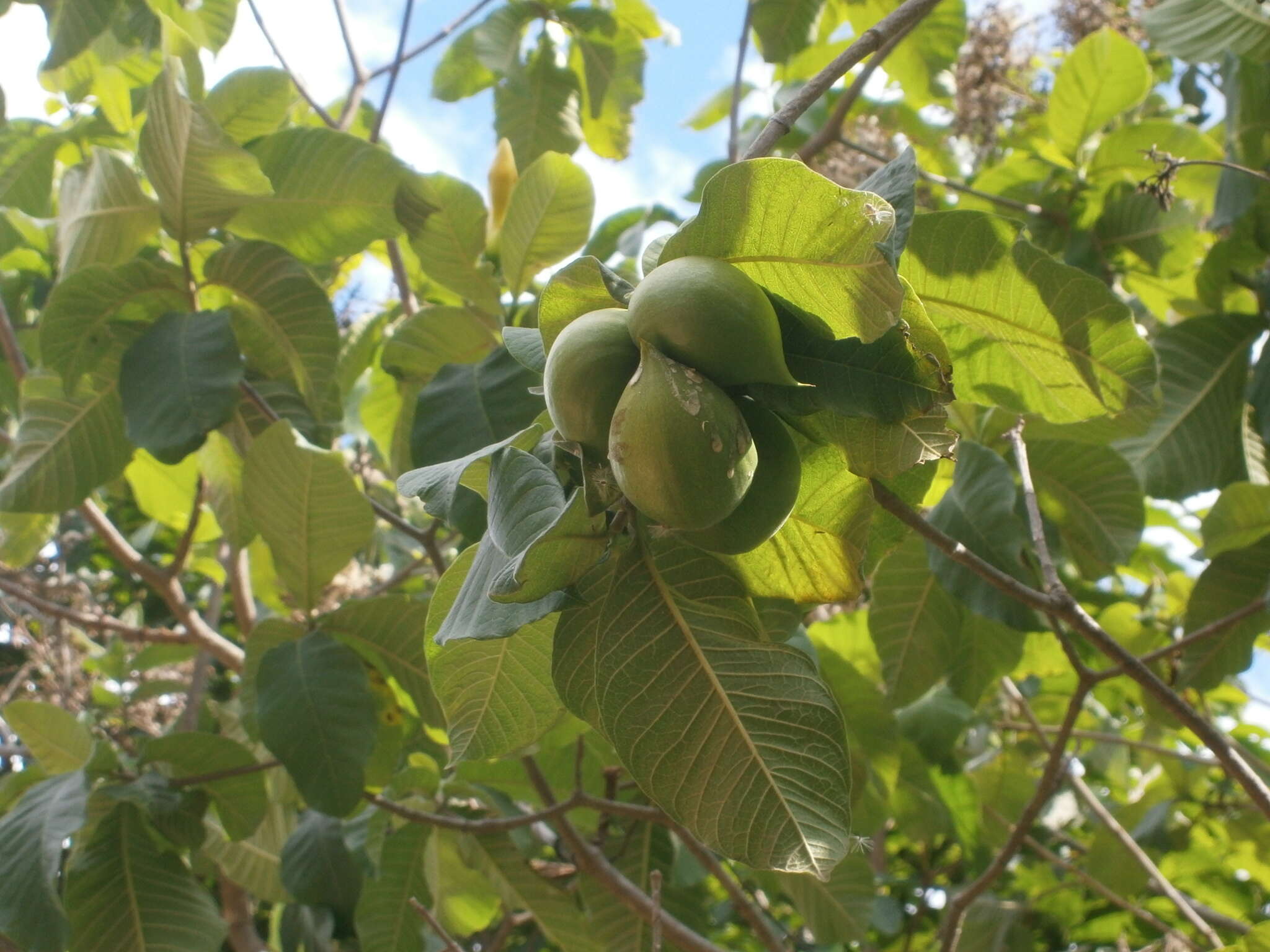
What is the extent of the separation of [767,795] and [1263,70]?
5.56ft

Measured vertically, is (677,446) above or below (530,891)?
above

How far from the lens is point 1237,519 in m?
1.54

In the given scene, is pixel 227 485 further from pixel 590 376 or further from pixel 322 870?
pixel 590 376

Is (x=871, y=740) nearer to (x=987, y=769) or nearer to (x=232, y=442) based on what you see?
(x=987, y=769)

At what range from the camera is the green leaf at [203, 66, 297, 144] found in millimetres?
1914

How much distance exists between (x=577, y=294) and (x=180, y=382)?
0.89m

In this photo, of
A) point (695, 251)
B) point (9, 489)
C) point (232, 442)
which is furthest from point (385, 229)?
point (695, 251)

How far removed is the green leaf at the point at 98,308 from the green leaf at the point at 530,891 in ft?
3.13

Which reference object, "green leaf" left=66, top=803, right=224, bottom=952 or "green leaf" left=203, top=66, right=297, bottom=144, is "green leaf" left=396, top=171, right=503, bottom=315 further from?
"green leaf" left=66, top=803, right=224, bottom=952

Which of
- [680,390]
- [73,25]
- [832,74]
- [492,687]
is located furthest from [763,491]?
[73,25]

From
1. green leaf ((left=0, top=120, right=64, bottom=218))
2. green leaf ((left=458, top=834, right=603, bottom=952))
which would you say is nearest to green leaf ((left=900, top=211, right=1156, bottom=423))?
green leaf ((left=458, top=834, right=603, bottom=952))

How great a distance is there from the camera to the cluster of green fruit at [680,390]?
0.67 meters

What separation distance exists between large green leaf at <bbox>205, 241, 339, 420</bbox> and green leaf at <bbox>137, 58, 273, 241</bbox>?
0.21 feet

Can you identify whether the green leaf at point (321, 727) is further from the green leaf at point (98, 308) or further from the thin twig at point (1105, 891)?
the thin twig at point (1105, 891)
